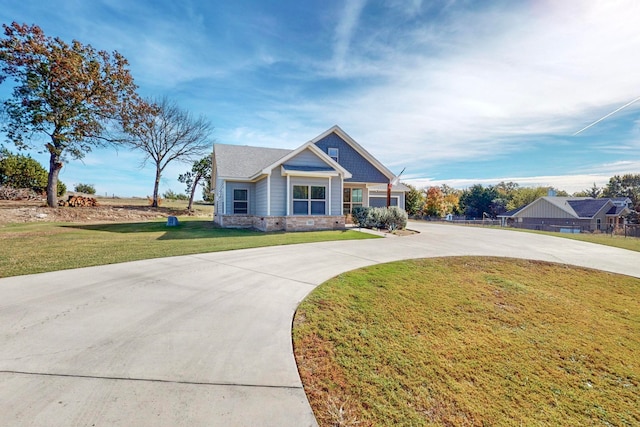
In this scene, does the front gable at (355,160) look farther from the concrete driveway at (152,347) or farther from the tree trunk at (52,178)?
the tree trunk at (52,178)

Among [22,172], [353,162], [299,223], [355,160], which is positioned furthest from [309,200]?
[22,172]

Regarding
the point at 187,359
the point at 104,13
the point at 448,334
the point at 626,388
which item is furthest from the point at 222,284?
the point at 104,13

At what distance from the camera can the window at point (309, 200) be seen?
15062 mm

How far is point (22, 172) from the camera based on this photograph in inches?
952

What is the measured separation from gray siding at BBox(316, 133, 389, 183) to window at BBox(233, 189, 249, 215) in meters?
6.16

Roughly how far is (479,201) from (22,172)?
60.4 metres

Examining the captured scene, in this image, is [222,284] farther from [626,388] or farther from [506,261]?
[506,261]

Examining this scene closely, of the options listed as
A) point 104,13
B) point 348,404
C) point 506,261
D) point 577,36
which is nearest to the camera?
point 348,404

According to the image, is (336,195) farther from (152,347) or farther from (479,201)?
(479,201)

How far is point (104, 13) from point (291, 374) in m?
12.7

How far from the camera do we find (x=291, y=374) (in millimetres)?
2715

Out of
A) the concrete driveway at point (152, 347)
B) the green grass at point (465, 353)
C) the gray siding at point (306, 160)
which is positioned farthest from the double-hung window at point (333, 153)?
the green grass at point (465, 353)

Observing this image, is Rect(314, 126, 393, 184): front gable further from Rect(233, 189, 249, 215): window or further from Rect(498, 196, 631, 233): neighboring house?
Rect(498, 196, 631, 233): neighboring house

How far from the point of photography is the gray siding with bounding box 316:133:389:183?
19.3 meters
